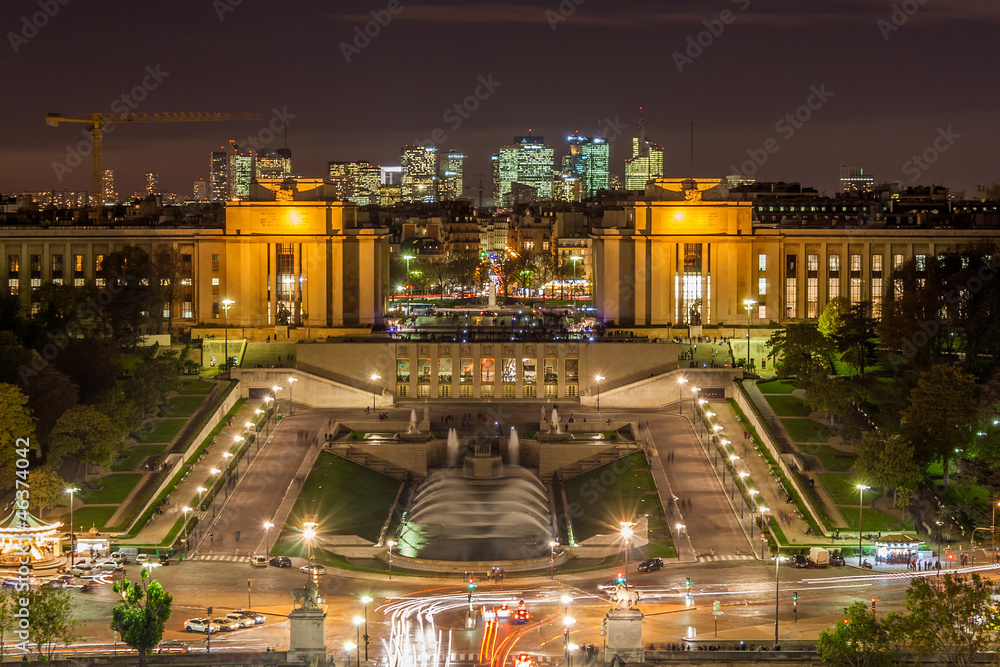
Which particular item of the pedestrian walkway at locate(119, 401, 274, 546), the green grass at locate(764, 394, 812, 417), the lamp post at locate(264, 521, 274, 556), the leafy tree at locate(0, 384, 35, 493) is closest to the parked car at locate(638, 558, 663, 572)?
the lamp post at locate(264, 521, 274, 556)

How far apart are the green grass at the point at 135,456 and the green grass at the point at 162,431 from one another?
1.30 metres

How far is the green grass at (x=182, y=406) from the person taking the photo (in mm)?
97281

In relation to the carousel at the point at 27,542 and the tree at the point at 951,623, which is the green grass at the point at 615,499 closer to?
the tree at the point at 951,623

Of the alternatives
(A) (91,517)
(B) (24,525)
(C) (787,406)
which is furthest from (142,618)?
(C) (787,406)

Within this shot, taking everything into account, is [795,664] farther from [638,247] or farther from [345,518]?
[638,247]

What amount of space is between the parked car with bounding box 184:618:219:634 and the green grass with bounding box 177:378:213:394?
40870 millimetres

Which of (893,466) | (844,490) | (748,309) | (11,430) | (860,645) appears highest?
(748,309)

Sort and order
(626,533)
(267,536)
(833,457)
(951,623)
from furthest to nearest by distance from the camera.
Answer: (833,457) → (267,536) → (626,533) → (951,623)

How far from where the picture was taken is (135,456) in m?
89.0

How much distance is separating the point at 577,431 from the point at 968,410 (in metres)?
28.4

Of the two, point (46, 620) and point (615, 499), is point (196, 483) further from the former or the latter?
point (46, 620)

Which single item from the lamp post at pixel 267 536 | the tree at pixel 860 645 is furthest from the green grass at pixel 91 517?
the tree at pixel 860 645

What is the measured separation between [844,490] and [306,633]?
3910cm

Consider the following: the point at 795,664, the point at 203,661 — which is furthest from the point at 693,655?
the point at 203,661
